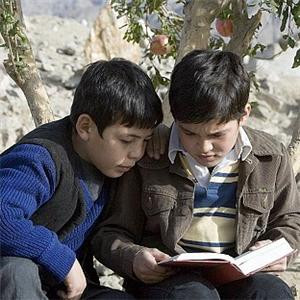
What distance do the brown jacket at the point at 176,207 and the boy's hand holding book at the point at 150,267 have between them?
40 millimetres

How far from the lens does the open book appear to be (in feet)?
6.95

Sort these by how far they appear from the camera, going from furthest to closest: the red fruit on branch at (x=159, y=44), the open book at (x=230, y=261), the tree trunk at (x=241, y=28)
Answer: the red fruit on branch at (x=159, y=44)
the tree trunk at (x=241, y=28)
the open book at (x=230, y=261)

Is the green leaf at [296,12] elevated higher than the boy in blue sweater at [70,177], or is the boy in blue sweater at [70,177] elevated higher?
the green leaf at [296,12]

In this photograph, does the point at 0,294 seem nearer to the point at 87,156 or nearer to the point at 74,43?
the point at 87,156

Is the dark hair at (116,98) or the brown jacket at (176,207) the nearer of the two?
the dark hair at (116,98)

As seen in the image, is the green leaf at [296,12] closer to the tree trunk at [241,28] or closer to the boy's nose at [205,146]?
the tree trunk at [241,28]

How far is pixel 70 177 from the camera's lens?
2316mm

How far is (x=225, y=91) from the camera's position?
2.23m

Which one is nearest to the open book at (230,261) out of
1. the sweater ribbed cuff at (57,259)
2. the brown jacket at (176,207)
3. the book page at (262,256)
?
the book page at (262,256)

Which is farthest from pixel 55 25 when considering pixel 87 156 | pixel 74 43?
pixel 87 156

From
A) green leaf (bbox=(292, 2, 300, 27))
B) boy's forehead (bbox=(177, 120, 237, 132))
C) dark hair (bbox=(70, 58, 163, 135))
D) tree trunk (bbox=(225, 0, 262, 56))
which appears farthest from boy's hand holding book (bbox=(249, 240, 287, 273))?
tree trunk (bbox=(225, 0, 262, 56))

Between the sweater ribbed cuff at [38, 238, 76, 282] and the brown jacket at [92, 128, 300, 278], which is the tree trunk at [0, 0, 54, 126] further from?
the sweater ribbed cuff at [38, 238, 76, 282]

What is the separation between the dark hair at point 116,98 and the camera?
2295 mm

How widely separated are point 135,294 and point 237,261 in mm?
422
